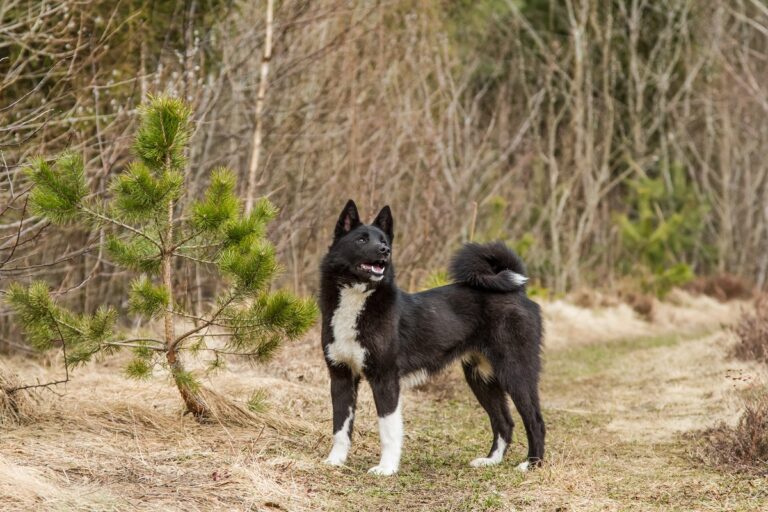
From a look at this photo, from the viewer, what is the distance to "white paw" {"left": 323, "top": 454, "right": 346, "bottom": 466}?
5.51 metres

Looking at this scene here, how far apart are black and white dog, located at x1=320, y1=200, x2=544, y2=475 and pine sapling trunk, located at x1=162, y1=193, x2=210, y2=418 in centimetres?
98

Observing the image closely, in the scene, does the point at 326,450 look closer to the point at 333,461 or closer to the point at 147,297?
the point at 333,461

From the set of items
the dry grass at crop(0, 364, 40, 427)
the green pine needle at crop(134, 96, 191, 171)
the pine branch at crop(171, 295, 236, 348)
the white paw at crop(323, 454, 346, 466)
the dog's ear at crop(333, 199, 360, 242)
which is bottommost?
the white paw at crop(323, 454, 346, 466)

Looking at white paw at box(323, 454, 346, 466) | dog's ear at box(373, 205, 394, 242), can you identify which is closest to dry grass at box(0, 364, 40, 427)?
white paw at box(323, 454, 346, 466)

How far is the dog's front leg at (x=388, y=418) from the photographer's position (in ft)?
18.1

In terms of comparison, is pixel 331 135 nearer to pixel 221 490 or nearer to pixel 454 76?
pixel 454 76

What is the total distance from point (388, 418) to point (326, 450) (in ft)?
1.96

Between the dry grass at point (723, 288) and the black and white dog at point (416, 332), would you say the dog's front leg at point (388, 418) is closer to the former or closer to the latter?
the black and white dog at point (416, 332)

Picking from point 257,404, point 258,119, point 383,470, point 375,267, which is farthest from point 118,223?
Answer: point 258,119

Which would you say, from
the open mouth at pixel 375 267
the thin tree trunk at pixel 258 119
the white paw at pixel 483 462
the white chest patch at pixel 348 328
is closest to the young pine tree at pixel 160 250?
the white chest patch at pixel 348 328

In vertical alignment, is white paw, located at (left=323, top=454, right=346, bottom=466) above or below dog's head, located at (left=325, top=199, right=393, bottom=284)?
below

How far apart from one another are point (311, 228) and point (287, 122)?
1.36 metres

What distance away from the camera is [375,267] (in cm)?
543

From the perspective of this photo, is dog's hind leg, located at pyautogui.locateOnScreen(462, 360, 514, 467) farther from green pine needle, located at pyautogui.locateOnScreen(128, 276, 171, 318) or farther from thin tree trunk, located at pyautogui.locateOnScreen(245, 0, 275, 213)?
thin tree trunk, located at pyautogui.locateOnScreen(245, 0, 275, 213)
